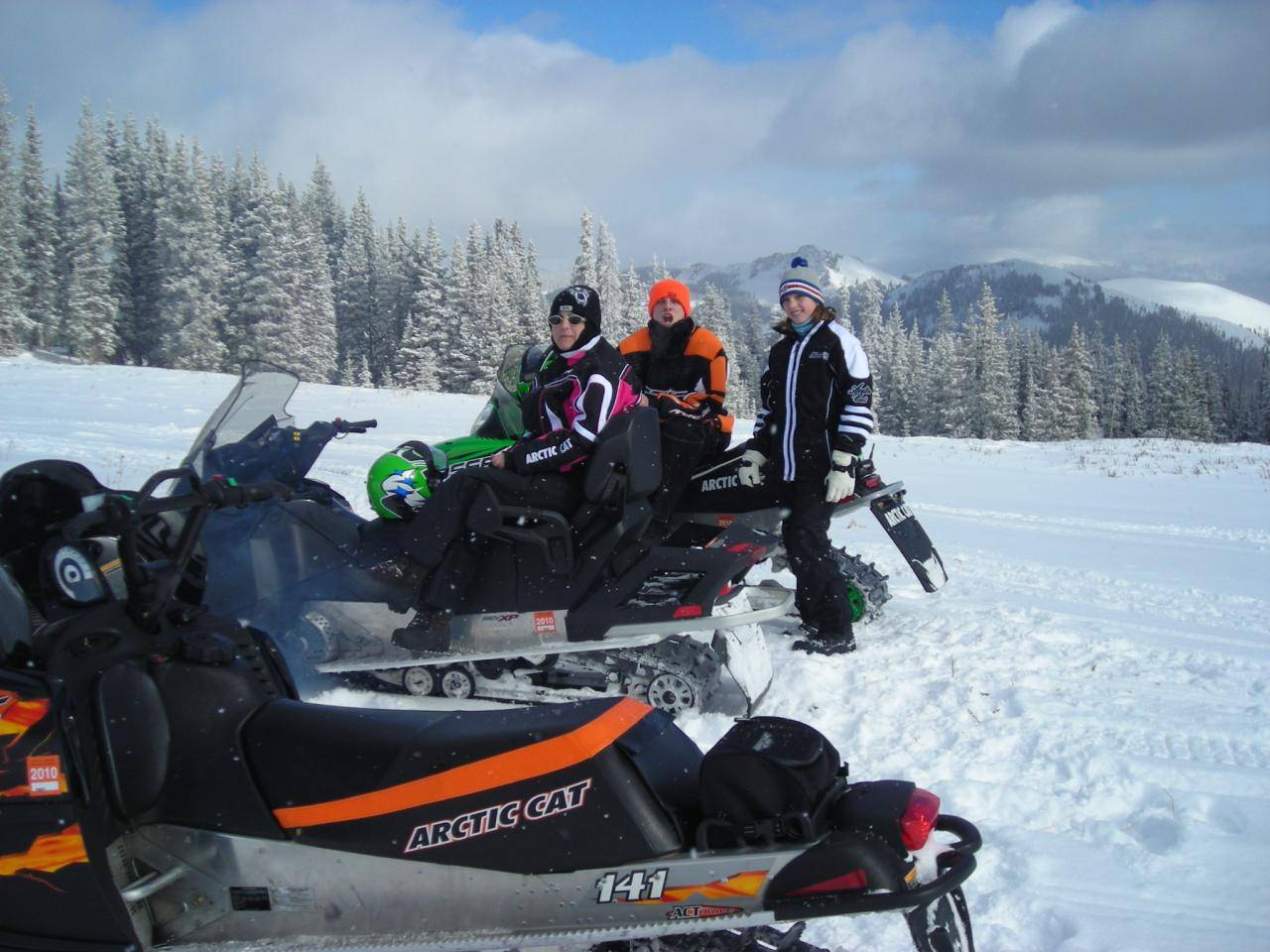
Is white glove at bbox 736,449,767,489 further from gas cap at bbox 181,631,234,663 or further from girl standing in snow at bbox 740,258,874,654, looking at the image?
gas cap at bbox 181,631,234,663

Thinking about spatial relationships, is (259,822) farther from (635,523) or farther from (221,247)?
(221,247)

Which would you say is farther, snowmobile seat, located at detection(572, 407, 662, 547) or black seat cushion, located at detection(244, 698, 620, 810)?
snowmobile seat, located at detection(572, 407, 662, 547)

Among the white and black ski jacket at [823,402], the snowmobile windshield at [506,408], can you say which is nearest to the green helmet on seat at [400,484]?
the snowmobile windshield at [506,408]

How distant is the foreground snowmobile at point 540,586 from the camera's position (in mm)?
4148

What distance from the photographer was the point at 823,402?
5.08m

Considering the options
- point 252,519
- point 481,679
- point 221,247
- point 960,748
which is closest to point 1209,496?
point 960,748

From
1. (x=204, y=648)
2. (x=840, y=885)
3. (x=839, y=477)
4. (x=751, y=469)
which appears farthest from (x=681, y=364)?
(x=840, y=885)

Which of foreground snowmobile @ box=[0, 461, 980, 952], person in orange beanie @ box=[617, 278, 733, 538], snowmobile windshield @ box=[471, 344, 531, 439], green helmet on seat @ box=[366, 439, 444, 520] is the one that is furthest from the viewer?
person in orange beanie @ box=[617, 278, 733, 538]

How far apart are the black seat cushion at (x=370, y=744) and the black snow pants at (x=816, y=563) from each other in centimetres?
312

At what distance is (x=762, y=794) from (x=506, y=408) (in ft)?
11.9

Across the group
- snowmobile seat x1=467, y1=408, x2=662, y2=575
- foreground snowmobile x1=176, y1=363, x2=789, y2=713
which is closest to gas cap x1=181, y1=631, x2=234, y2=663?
foreground snowmobile x1=176, y1=363, x2=789, y2=713

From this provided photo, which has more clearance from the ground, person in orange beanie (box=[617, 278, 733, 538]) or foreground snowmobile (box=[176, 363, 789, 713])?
person in orange beanie (box=[617, 278, 733, 538])

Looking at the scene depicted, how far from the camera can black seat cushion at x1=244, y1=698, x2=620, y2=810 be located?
6.69 feet

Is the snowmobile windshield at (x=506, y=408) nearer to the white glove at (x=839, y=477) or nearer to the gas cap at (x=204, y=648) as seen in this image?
the white glove at (x=839, y=477)
